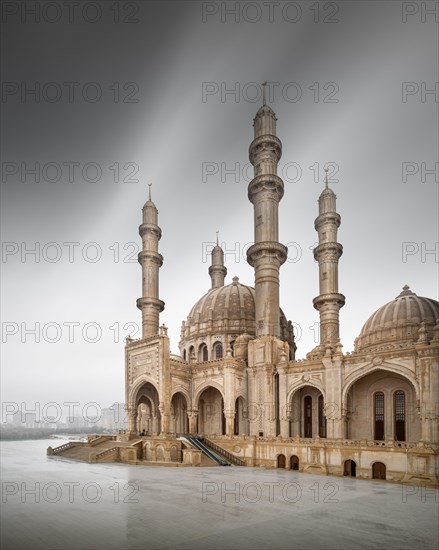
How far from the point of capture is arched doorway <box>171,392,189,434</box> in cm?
4844

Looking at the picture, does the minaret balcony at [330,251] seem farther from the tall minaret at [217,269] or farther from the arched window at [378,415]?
the tall minaret at [217,269]

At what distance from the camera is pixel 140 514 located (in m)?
16.1

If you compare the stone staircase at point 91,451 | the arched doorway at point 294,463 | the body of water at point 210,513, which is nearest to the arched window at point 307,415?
the arched doorway at point 294,463

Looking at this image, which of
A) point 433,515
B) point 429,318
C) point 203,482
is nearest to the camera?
point 433,515

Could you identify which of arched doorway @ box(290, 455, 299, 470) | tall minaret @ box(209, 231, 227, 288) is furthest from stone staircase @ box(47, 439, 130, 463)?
tall minaret @ box(209, 231, 227, 288)

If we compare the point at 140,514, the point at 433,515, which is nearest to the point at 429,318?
the point at 433,515

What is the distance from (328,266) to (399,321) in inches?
409

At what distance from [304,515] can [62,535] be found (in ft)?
29.1

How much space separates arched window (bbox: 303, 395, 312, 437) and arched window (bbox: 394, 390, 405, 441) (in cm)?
788

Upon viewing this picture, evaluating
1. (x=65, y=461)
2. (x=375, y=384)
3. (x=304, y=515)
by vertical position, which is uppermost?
(x=375, y=384)

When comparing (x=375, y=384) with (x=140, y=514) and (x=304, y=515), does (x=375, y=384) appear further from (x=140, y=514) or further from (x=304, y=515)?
(x=140, y=514)

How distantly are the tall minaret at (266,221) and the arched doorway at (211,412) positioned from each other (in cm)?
909

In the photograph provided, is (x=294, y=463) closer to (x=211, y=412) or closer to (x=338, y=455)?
(x=338, y=455)

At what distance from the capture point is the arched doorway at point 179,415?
159 ft
